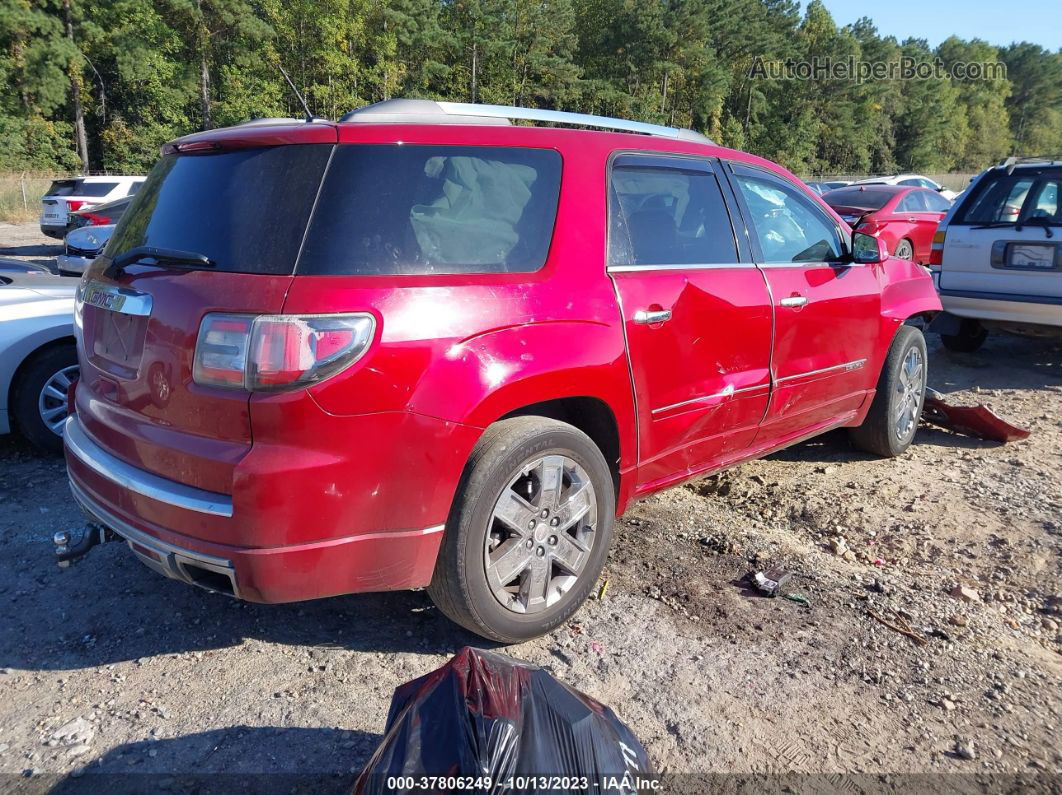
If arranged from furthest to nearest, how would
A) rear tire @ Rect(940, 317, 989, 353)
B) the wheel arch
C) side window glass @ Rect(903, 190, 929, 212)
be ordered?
side window glass @ Rect(903, 190, 929, 212)
rear tire @ Rect(940, 317, 989, 353)
the wheel arch

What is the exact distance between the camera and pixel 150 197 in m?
3.05

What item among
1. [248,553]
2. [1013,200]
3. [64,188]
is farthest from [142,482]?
[64,188]

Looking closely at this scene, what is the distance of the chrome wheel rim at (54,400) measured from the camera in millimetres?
4879

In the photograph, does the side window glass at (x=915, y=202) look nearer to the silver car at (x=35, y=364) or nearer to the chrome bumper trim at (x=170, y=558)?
the silver car at (x=35, y=364)

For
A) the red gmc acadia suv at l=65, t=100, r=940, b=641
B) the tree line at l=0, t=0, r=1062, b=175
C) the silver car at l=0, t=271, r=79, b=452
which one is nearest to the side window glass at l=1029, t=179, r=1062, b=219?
the red gmc acadia suv at l=65, t=100, r=940, b=641

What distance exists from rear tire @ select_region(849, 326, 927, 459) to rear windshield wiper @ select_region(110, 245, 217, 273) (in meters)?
3.88

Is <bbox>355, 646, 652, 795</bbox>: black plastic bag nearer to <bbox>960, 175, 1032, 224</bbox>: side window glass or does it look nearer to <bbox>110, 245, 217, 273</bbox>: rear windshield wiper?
<bbox>110, 245, 217, 273</bbox>: rear windshield wiper

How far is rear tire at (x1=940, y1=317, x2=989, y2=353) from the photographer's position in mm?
8023

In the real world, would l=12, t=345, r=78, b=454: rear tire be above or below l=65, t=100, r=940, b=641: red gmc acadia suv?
below

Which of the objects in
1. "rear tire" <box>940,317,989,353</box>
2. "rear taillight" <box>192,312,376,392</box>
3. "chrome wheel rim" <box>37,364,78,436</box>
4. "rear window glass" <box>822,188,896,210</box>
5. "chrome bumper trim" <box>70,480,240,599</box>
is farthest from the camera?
"rear window glass" <box>822,188,896,210</box>

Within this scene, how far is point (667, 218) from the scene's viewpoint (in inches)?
139

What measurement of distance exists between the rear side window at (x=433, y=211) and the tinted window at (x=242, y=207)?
71 mm

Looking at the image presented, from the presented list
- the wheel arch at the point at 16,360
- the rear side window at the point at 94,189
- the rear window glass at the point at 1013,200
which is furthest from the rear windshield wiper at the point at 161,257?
the rear side window at the point at 94,189

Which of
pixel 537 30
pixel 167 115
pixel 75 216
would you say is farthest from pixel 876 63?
pixel 75 216
